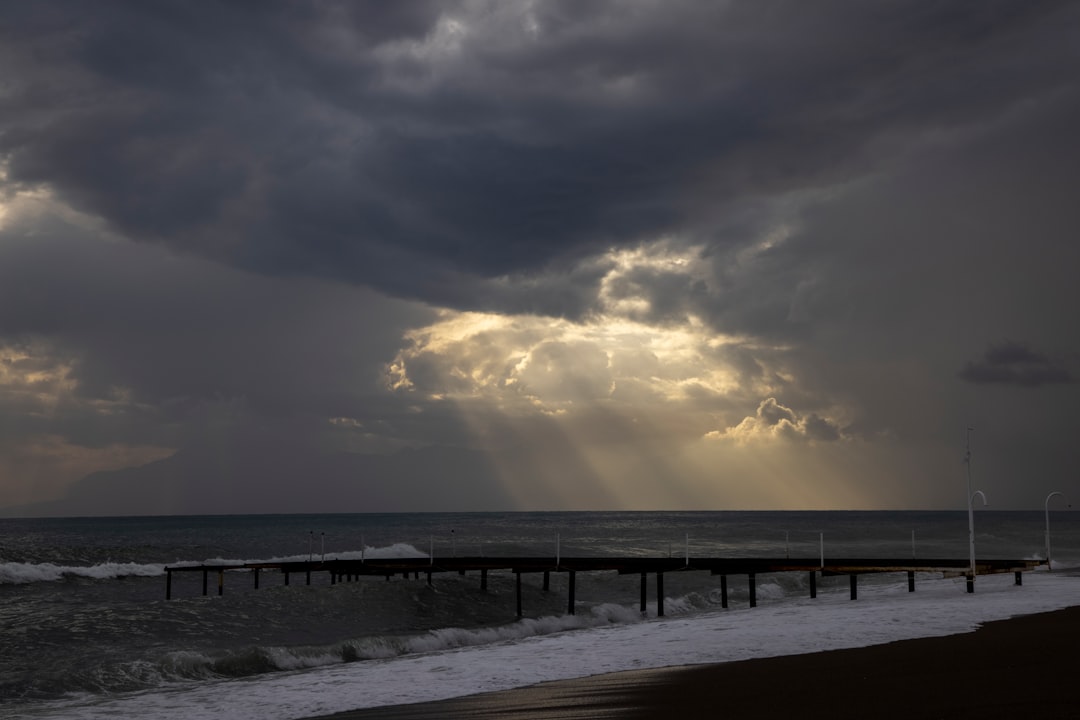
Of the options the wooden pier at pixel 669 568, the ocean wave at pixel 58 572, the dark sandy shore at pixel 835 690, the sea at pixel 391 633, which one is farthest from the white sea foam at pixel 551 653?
the ocean wave at pixel 58 572

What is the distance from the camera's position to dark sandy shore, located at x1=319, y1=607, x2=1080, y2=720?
12.0 m

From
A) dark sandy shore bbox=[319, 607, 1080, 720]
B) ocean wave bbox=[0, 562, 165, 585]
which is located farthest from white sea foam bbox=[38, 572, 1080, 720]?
ocean wave bbox=[0, 562, 165, 585]

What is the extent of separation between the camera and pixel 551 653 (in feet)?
71.9

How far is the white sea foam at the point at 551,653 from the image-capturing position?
1667 cm

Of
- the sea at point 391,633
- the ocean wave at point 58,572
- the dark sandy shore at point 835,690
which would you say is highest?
the dark sandy shore at point 835,690

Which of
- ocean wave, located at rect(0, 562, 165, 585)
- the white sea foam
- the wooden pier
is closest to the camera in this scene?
the white sea foam

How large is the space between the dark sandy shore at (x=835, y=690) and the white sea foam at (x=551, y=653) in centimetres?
144

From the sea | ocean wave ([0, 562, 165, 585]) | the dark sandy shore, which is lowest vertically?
ocean wave ([0, 562, 165, 585])

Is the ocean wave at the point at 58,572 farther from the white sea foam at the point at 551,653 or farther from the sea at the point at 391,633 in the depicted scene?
the white sea foam at the point at 551,653

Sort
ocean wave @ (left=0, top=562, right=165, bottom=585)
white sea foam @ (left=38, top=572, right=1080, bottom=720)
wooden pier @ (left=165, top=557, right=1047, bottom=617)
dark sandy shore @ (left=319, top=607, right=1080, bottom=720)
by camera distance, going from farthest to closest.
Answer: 1. ocean wave @ (left=0, top=562, right=165, bottom=585)
2. wooden pier @ (left=165, top=557, right=1047, bottom=617)
3. white sea foam @ (left=38, top=572, right=1080, bottom=720)
4. dark sandy shore @ (left=319, top=607, right=1080, bottom=720)

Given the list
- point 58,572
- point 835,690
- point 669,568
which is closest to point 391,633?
point 669,568

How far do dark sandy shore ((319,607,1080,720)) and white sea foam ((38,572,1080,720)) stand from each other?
1.44m

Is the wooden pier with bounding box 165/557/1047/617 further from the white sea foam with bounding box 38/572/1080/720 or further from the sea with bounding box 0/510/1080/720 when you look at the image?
the white sea foam with bounding box 38/572/1080/720

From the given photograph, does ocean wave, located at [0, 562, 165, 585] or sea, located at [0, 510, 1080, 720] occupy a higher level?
sea, located at [0, 510, 1080, 720]
